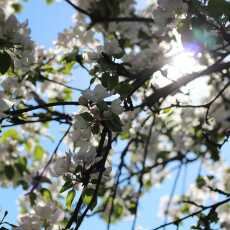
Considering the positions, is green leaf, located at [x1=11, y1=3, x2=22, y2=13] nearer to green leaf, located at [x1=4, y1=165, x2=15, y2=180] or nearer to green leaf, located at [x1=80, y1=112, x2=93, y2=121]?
→ green leaf, located at [x1=4, y1=165, x2=15, y2=180]

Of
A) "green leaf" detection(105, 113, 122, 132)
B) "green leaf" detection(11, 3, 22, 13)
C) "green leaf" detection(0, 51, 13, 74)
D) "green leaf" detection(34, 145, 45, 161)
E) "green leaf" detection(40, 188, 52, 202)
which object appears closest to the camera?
"green leaf" detection(105, 113, 122, 132)

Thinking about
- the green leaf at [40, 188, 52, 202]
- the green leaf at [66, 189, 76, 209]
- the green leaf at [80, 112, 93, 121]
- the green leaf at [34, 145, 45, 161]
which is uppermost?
the green leaf at [34, 145, 45, 161]

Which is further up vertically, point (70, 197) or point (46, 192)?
point (46, 192)

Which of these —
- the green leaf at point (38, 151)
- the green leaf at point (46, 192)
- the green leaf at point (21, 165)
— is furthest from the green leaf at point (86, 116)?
the green leaf at point (38, 151)

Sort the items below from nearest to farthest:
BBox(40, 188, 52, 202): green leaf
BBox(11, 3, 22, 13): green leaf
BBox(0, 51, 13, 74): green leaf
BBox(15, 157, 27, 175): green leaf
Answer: BBox(0, 51, 13, 74): green leaf
BBox(40, 188, 52, 202): green leaf
BBox(15, 157, 27, 175): green leaf
BBox(11, 3, 22, 13): green leaf

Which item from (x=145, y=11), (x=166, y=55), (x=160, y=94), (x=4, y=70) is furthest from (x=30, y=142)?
(x=4, y=70)

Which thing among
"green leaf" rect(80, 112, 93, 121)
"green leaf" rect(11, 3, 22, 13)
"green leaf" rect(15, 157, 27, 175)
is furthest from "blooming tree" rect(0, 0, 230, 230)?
"green leaf" rect(11, 3, 22, 13)

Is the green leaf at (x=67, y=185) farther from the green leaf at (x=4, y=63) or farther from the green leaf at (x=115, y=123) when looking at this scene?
the green leaf at (x=4, y=63)

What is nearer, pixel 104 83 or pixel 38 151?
pixel 104 83

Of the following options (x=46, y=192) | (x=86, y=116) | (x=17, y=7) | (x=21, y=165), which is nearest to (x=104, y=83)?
(x=86, y=116)

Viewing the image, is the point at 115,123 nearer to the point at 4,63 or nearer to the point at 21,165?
the point at 4,63

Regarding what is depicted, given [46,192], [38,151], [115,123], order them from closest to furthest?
[115,123], [46,192], [38,151]

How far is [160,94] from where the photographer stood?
228 centimetres

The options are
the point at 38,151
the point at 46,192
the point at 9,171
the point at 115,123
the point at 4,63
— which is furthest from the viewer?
the point at 38,151
